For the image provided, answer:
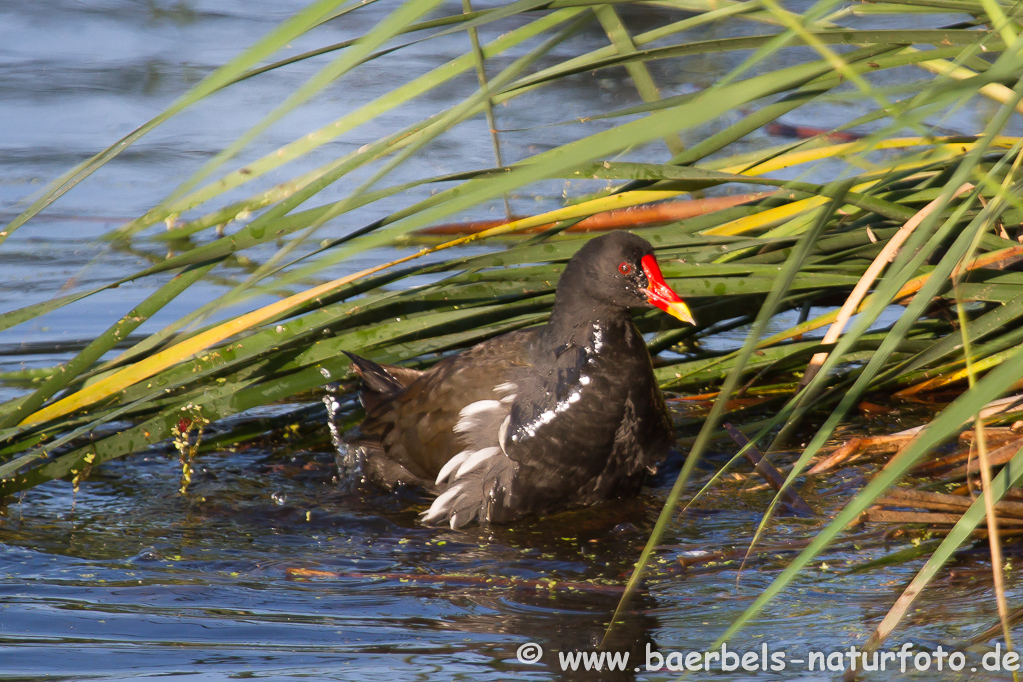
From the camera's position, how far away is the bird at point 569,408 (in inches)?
123

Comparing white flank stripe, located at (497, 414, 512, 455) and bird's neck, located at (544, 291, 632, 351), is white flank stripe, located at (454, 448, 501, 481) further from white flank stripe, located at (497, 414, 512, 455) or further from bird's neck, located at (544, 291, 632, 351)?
bird's neck, located at (544, 291, 632, 351)

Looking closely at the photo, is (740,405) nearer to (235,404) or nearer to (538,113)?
(235,404)

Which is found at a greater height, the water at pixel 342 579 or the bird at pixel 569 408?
the bird at pixel 569 408

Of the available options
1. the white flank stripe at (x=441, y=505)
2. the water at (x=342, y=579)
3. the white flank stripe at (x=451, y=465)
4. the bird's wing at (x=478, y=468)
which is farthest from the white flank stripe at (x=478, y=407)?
the water at (x=342, y=579)

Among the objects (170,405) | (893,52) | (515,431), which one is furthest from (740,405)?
(170,405)

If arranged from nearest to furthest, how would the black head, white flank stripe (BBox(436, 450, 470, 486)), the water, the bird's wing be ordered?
the water
the black head
the bird's wing
white flank stripe (BBox(436, 450, 470, 486))

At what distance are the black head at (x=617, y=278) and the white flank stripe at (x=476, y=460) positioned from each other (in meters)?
0.50

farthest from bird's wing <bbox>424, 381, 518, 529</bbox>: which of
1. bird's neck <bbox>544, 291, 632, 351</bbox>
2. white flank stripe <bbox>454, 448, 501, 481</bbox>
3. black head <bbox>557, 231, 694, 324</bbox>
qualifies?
black head <bbox>557, 231, 694, 324</bbox>

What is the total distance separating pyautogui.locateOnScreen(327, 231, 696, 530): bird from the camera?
10.2 ft

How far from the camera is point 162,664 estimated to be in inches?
91.3

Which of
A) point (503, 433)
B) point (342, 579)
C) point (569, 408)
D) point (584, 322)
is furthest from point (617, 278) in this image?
point (342, 579)

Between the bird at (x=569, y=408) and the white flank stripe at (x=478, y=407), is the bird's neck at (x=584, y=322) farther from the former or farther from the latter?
the white flank stripe at (x=478, y=407)

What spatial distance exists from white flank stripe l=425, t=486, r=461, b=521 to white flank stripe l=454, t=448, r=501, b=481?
5cm

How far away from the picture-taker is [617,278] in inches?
122
